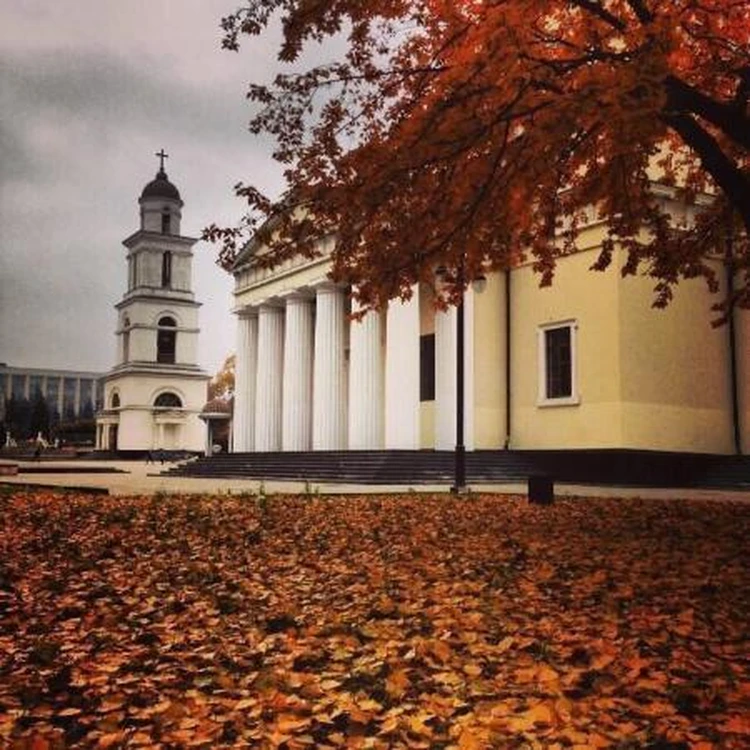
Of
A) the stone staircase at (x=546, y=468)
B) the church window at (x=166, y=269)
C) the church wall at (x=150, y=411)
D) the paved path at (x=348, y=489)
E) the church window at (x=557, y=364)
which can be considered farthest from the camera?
the church window at (x=166, y=269)

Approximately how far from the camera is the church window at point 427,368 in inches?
1252

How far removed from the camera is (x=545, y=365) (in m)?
27.6

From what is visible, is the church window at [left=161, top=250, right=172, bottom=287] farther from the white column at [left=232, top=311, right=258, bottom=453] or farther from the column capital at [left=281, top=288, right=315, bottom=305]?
the column capital at [left=281, top=288, right=315, bottom=305]

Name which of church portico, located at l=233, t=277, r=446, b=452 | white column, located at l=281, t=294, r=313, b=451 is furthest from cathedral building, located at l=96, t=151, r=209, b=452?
white column, located at l=281, t=294, r=313, b=451

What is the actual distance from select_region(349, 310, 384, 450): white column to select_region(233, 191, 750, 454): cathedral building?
4 centimetres

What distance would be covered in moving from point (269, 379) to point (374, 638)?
34522 millimetres

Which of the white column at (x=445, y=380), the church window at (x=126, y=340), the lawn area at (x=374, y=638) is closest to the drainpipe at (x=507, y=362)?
the white column at (x=445, y=380)

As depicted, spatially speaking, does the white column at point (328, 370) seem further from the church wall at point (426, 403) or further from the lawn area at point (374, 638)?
the lawn area at point (374, 638)

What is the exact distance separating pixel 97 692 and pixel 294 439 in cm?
3240

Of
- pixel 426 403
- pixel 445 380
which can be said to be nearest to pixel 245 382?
pixel 426 403

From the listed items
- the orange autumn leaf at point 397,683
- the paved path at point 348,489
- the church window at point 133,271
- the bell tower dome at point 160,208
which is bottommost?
the orange autumn leaf at point 397,683

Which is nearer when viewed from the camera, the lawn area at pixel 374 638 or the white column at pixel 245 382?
the lawn area at pixel 374 638

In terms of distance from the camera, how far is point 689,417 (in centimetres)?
2605

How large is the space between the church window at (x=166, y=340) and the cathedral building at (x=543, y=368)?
5230 cm
